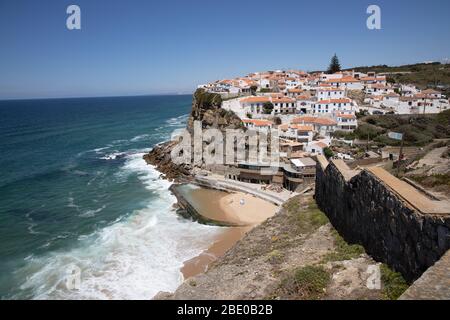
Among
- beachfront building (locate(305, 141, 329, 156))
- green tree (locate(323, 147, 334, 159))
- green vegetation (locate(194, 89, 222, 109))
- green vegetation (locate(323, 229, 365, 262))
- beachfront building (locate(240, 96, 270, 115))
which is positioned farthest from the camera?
beachfront building (locate(240, 96, 270, 115))

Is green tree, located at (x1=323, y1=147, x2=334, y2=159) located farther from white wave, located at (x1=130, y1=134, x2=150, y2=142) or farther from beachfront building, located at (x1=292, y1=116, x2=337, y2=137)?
white wave, located at (x1=130, y1=134, x2=150, y2=142)

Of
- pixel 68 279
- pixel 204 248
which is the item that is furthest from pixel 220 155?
pixel 68 279

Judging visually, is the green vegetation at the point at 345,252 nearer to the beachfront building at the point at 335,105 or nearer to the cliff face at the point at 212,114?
the cliff face at the point at 212,114

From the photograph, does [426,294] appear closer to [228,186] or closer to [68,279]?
[68,279]

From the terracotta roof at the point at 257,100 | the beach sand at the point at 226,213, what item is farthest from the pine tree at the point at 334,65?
the beach sand at the point at 226,213

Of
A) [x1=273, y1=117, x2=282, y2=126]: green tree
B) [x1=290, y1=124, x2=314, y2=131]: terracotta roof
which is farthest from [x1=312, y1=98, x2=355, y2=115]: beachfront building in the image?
[x1=290, y1=124, x2=314, y2=131]: terracotta roof

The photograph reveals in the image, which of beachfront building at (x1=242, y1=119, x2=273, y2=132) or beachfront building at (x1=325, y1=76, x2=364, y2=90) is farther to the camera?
beachfront building at (x1=325, y1=76, x2=364, y2=90)

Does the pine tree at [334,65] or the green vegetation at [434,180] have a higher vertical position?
the pine tree at [334,65]
